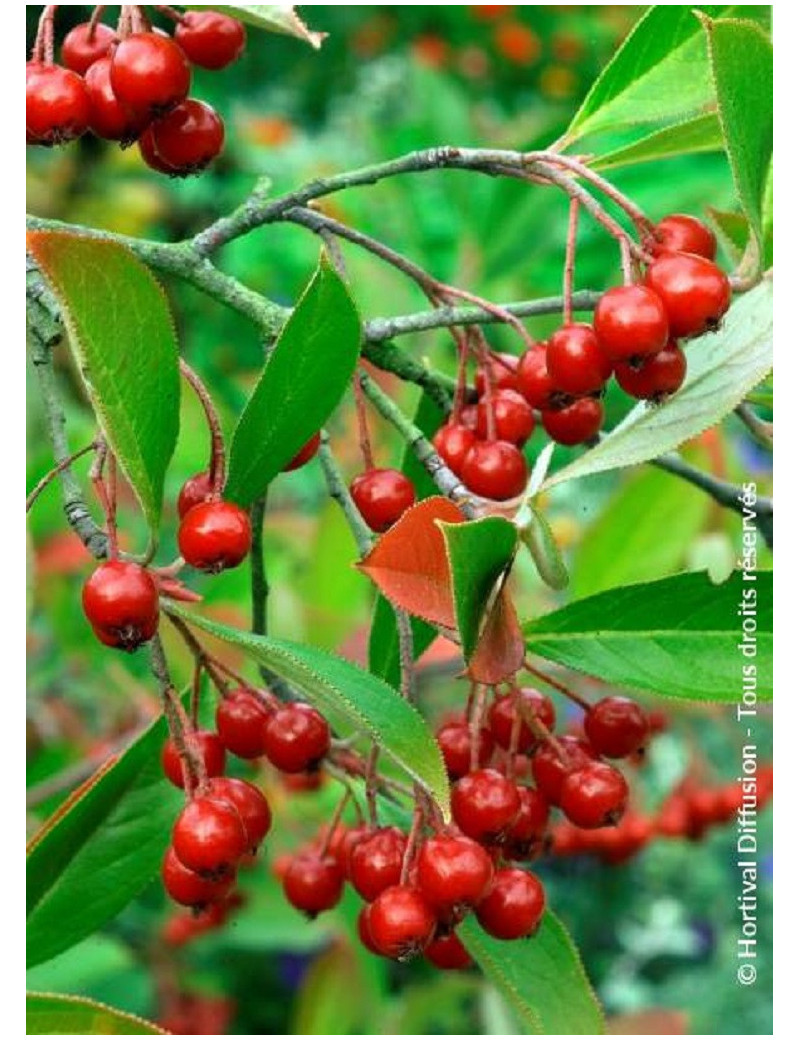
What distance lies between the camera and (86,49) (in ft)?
3.46

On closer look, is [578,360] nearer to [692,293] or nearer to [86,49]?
[692,293]

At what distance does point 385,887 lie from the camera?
972 mm

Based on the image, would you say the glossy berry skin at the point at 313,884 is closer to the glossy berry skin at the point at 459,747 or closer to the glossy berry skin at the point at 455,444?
the glossy berry skin at the point at 459,747

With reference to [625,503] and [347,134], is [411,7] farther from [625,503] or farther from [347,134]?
[625,503]

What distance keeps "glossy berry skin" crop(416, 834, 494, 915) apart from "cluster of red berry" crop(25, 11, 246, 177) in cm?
45

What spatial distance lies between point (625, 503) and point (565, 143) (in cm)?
82

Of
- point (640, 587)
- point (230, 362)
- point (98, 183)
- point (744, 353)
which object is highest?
point (744, 353)

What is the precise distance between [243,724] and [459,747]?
134mm

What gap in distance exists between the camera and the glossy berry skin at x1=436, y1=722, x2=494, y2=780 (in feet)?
3.22

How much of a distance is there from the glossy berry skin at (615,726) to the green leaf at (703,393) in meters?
0.20

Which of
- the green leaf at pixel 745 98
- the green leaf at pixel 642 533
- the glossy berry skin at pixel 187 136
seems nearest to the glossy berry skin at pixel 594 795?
the green leaf at pixel 745 98

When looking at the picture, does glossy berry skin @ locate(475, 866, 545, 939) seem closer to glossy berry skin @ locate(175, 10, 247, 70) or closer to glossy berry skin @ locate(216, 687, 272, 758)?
glossy berry skin @ locate(216, 687, 272, 758)

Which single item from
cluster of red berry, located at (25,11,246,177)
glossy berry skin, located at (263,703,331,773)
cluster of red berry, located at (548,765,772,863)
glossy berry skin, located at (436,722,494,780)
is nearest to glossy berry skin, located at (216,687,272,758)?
glossy berry skin, located at (263,703,331,773)
